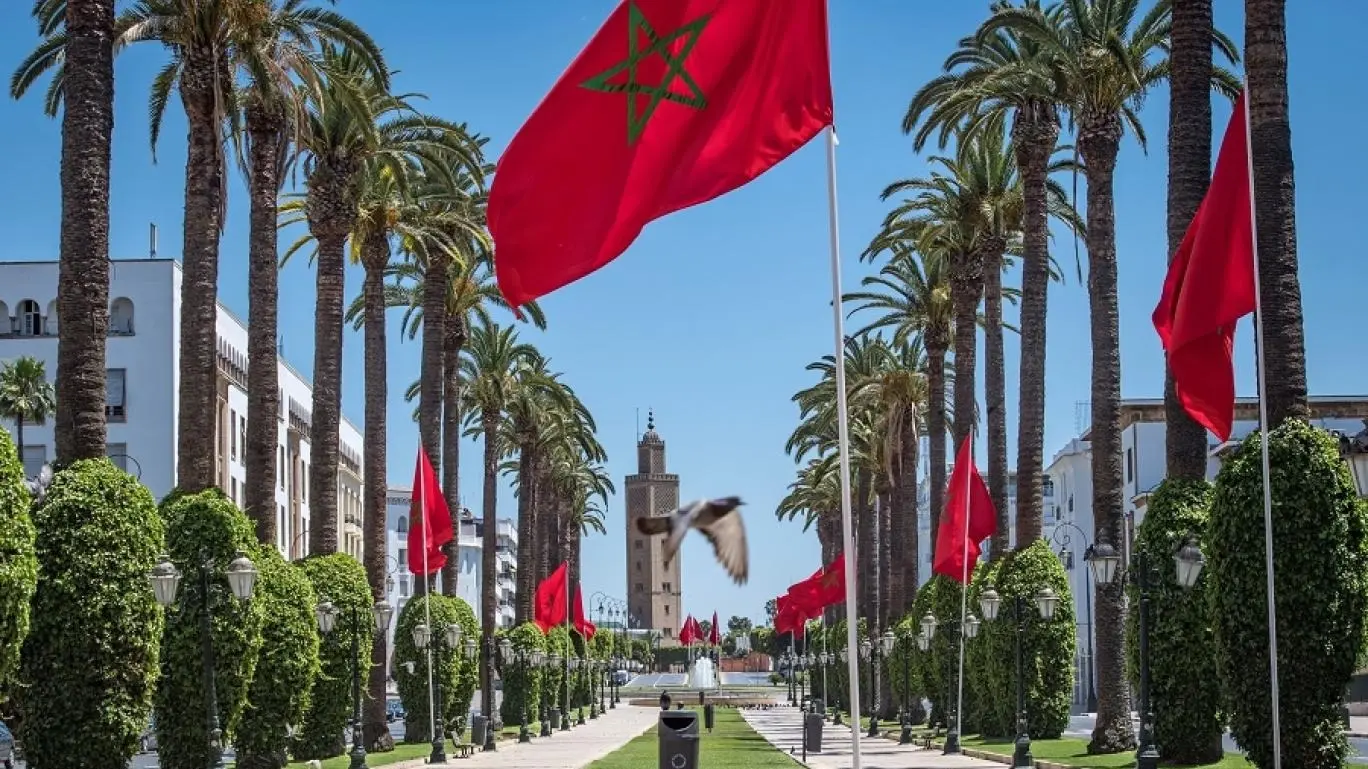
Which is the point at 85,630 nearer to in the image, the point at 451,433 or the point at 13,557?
the point at 13,557

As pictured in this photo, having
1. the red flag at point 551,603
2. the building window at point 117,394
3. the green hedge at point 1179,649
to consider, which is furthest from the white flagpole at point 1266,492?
the building window at point 117,394

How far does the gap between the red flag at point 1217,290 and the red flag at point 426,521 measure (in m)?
24.5

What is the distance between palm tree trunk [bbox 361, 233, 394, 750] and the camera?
44.8m

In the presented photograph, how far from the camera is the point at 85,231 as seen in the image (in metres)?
24.3

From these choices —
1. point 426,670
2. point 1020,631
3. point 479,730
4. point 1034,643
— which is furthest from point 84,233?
point 479,730

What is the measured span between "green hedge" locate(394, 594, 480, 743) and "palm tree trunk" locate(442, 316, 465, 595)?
530cm

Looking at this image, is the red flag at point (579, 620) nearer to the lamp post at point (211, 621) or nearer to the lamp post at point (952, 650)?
the lamp post at point (952, 650)

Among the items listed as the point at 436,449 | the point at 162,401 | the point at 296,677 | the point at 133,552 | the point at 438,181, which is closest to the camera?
the point at 133,552

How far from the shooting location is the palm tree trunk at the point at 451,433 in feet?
181

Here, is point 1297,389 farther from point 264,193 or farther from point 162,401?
point 162,401

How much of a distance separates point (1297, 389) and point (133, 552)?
1487 cm

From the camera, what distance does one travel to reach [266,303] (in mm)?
34188

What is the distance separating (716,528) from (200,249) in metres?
18.5

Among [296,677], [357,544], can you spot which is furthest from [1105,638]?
[357,544]
